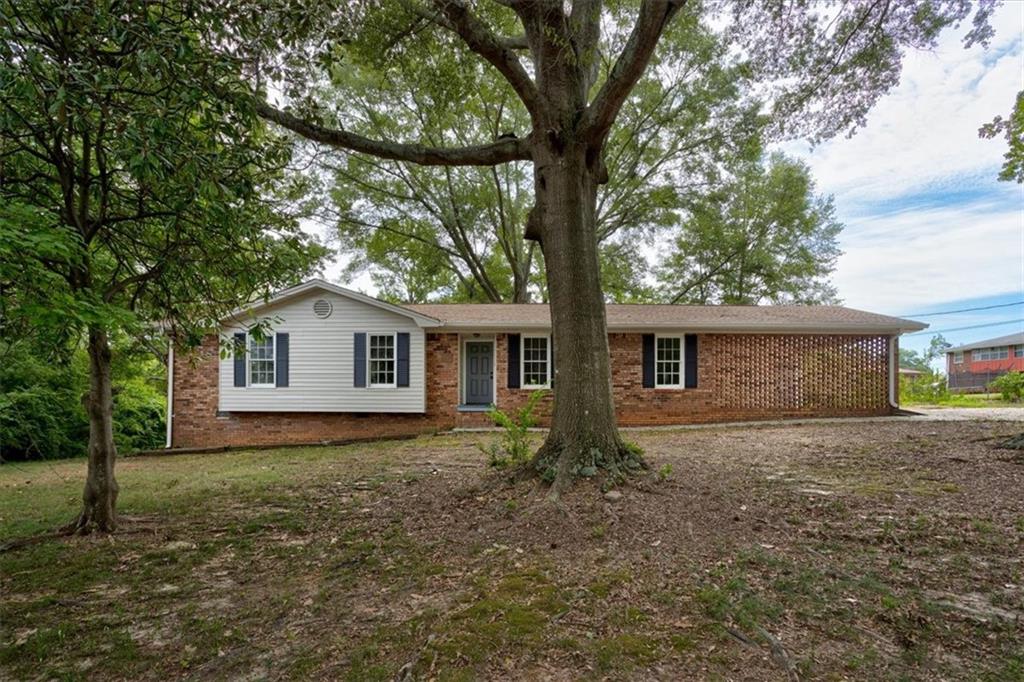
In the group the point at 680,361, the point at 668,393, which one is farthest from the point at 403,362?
the point at 680,361

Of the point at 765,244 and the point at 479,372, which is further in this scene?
the point at 765,244

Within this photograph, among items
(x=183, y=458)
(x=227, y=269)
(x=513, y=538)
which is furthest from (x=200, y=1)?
(x=183, y=458)

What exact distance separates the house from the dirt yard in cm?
3694

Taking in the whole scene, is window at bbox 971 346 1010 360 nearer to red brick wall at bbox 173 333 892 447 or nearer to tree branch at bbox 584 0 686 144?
red brick wall at bbox 173 333 892 447

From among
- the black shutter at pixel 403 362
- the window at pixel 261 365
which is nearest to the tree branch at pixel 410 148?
the black shutter at pixel 403 362

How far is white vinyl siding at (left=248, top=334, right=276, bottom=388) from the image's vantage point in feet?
40.0

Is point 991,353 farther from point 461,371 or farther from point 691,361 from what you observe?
point 461,371

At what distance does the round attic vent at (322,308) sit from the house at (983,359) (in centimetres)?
3933

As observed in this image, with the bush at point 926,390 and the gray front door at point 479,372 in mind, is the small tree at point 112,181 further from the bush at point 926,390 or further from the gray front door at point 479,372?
the bush at point 926,390

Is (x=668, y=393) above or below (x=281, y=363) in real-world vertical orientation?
below

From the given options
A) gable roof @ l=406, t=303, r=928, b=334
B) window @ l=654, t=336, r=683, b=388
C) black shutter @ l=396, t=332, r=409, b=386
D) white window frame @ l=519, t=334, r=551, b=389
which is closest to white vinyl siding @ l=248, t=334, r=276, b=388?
black shutter @ l=396, t=332, r=409, b=386

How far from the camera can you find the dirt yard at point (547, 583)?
2.37 m

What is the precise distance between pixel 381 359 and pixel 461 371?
2135 millimetres

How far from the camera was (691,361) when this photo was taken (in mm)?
12594
